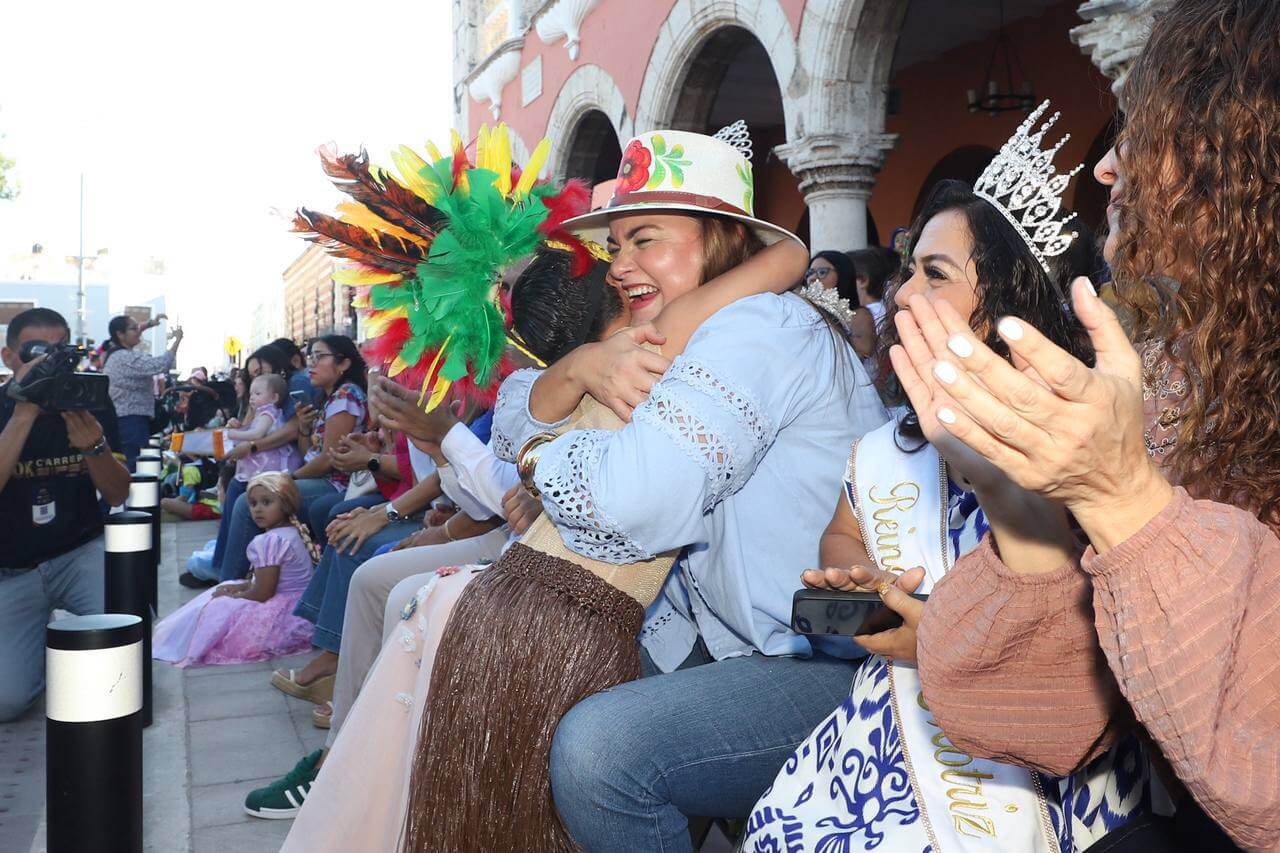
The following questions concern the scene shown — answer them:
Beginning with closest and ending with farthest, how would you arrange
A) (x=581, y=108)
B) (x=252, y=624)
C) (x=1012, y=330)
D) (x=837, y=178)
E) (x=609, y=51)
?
(x=1012, y=330) → (x=252, y=624) → (x=837, y=178) → (x=609, y=51) → (x=581, y=108)

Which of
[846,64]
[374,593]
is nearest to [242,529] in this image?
Answer: [374,593]

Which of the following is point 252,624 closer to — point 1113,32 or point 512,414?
point 512,414

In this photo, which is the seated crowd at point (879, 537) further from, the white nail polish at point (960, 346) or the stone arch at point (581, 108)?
the stone arch at point (581, 108)

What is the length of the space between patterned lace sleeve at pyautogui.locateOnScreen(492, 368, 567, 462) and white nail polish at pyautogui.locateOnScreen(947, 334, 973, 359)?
5.67ft

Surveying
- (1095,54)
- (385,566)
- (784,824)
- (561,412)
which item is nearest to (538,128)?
(1095,54)

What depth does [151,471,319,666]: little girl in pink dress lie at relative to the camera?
5.72m

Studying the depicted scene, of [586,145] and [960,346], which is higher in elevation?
[586,145]

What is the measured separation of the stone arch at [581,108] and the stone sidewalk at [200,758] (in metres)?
7.76

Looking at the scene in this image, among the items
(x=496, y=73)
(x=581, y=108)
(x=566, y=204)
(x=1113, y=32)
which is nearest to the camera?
(x=566, y=204)

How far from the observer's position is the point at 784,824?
174 centimetres

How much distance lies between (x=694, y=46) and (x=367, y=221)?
8065 mm

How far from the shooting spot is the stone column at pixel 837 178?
8156mm

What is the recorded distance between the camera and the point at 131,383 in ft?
33.6

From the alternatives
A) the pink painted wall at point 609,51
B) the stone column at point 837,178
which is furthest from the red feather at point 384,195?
the pink painted wall at point 609,51
